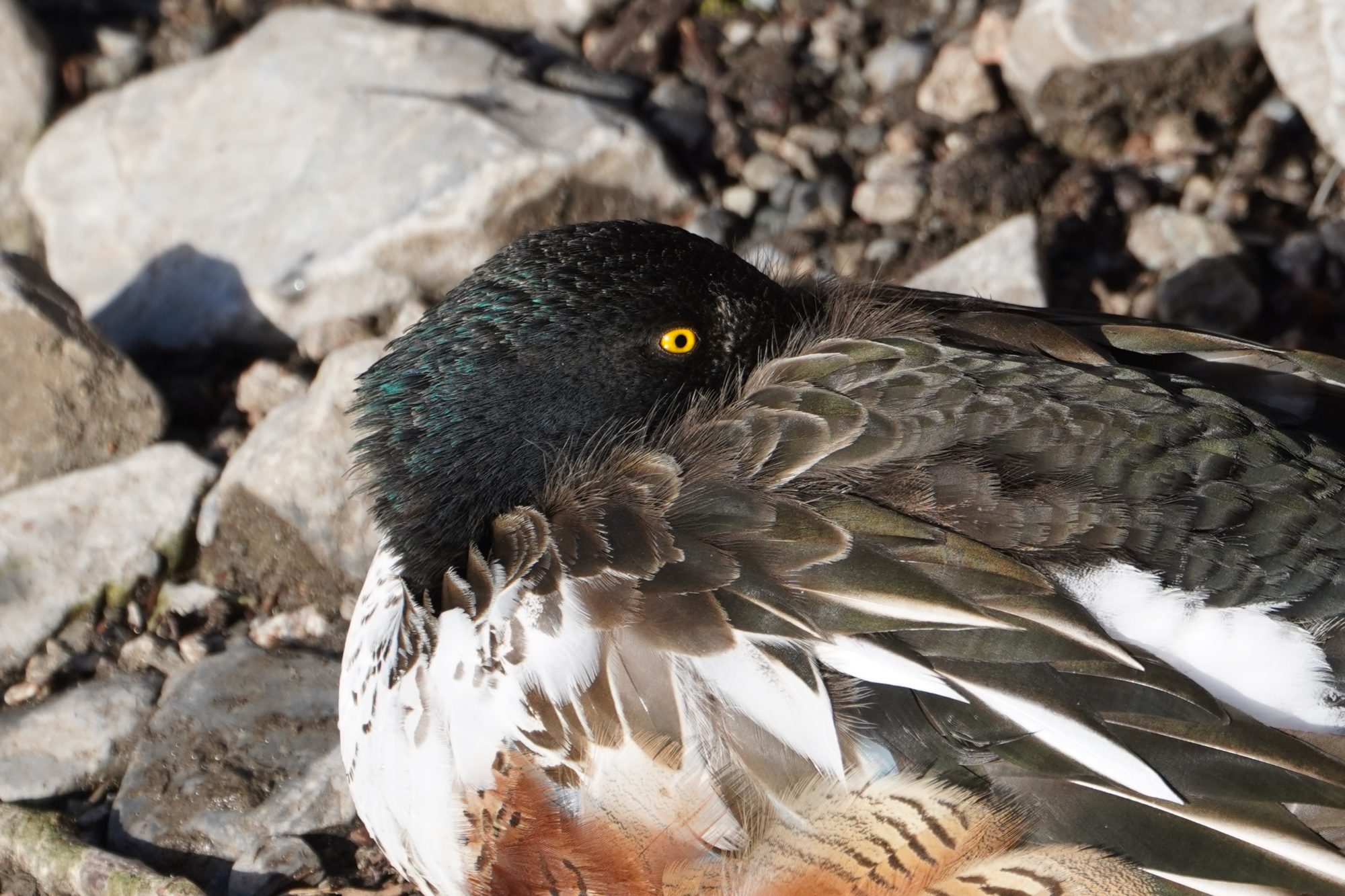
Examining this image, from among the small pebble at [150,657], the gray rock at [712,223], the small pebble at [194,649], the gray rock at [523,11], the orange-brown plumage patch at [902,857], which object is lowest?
the small pebble at [150,657]

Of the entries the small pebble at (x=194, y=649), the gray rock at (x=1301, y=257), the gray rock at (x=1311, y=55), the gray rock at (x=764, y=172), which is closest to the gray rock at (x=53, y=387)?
the small pebble at (x=194, y=649)

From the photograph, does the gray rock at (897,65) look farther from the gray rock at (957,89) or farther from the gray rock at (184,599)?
the gray rock at (184,599)

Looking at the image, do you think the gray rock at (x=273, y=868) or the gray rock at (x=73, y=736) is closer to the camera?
the gray rock at (x=273, y=868)

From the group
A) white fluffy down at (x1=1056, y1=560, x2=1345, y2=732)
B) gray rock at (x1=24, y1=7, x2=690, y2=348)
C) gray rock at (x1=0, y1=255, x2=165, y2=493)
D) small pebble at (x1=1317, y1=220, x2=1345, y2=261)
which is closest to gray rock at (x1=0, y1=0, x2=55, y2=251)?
gray rock at (x1=24, y1=7, x2=690, y2=348)

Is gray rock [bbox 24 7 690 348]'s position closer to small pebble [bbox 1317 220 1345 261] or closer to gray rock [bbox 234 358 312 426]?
gray rock [bbox 234 358 312 426]

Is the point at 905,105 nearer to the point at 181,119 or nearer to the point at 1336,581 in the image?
the point at 181,119

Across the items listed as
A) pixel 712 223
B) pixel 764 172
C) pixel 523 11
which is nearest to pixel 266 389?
pixel 712 223
